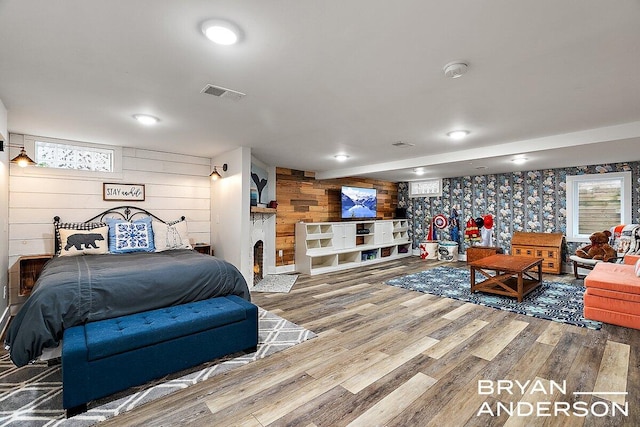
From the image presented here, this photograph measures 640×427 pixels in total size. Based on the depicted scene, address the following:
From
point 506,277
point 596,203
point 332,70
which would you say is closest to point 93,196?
point 332,70

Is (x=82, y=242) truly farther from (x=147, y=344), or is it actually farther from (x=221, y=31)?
(x=221, y=31)

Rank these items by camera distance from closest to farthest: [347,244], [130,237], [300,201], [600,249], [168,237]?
[130,237]
[168,237]
[600,249]
[300,201]
[347,244]

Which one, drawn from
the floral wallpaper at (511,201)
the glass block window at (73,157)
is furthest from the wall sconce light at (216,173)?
the floral wallpaper at (511,201)

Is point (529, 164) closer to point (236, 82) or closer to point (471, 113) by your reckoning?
point (471, 113)

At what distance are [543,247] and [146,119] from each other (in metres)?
7.16

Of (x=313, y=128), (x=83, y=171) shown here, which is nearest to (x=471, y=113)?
(x=313, y=128)

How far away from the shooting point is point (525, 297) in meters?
4.34

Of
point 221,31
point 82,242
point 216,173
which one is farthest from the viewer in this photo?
point 216,173

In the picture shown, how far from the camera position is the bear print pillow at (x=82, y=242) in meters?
3.65

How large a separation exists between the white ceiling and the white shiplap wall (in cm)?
67

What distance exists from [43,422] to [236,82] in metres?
2.58

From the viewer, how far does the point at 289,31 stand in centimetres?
170

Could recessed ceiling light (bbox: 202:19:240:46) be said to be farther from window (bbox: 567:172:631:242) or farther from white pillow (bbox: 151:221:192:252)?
window (bbox: 567:172:631:242)

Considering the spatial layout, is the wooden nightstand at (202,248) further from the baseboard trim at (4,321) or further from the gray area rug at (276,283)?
the baseboard trim at (4,321)
